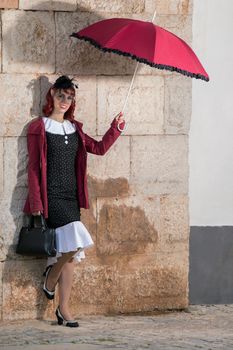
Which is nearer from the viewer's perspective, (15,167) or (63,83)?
(63,83)

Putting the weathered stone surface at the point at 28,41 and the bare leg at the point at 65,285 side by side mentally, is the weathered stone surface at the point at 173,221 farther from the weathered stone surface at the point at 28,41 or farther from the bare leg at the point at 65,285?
the weathered stone surface at the point at 28,41

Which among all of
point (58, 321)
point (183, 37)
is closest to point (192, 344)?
point (58, 321)

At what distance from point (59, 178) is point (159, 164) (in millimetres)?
928

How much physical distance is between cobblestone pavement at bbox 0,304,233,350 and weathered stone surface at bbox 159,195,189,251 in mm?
573

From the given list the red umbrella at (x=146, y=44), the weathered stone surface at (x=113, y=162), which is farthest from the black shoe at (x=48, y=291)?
the red umbrella at (x=146, y=44)

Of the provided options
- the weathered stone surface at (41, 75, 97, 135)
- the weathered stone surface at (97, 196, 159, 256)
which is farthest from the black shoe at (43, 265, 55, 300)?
the weathered stone surface at (41, 75, 97, 135)

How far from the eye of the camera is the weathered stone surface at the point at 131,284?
9.62 meters

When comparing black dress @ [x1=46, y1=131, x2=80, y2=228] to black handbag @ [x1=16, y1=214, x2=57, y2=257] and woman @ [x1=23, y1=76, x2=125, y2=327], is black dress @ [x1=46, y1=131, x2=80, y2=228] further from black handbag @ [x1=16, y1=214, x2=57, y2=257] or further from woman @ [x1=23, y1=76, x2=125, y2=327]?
black handbag @ [x1=16, y1=214, x2=57, y2=257]

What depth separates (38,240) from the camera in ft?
29.9

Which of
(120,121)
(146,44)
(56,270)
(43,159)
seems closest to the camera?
(146,44)

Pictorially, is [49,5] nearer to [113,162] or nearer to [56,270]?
[113,162]

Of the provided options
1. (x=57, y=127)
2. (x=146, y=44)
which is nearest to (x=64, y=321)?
(x=57, y=127)

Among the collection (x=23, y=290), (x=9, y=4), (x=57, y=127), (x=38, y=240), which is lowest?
(x=23, y=290)

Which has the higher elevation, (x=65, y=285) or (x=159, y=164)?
(x=159, y=164)
